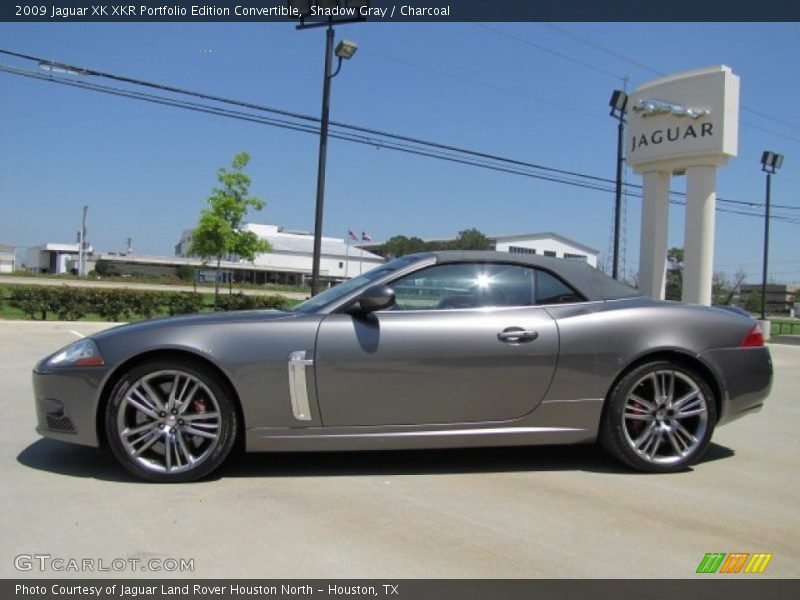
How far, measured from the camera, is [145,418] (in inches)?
149

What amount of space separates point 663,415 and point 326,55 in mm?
12482

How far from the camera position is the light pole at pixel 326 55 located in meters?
13.1

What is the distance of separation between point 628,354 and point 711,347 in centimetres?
60

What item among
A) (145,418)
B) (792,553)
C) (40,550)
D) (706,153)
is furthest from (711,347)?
(706,153)

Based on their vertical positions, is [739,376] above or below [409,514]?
above

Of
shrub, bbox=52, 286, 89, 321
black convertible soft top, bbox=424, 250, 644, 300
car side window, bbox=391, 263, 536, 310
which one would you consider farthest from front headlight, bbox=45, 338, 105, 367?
shrub, bbox=52, 286, 89, 321

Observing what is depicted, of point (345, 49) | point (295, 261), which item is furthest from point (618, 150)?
point (295, 261)

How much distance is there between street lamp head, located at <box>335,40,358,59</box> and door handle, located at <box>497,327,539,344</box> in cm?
1160

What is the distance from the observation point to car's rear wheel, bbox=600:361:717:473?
13.3 feet

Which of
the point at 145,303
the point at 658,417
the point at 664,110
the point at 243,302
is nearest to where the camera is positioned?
the point at 658,417

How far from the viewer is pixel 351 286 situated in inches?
165

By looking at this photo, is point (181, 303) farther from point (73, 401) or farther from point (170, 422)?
point (170, 422)
